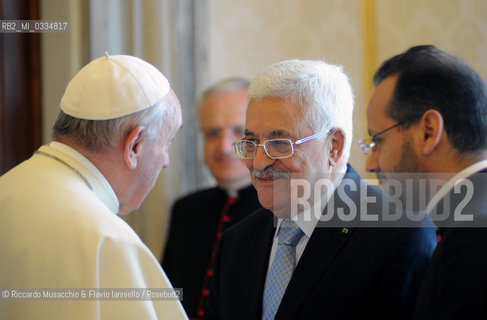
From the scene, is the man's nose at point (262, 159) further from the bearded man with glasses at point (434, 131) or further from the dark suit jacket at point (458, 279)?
the dark suit jacket at point (458, 279)

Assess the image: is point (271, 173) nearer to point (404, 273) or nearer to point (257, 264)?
point (257, 264)

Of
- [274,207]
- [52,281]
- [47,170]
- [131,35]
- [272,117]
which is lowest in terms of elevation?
[52,281]

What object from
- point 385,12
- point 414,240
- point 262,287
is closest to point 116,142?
point 262,287

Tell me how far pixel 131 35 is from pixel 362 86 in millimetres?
1623

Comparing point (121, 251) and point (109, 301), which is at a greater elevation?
point (121, 251)

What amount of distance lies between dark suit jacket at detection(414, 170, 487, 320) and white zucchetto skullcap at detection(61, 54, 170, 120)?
115cm

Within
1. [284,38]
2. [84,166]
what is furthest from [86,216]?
[284,38]

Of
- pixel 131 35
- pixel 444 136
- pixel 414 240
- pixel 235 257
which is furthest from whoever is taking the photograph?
pixel 131 35

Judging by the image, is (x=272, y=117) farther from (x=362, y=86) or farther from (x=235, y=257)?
(x=362, y=86)

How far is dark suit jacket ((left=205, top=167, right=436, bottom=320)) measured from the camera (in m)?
1.87

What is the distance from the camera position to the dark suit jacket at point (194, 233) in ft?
12.1

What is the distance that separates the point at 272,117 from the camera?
6.91 ft

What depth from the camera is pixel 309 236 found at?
209 centimetres

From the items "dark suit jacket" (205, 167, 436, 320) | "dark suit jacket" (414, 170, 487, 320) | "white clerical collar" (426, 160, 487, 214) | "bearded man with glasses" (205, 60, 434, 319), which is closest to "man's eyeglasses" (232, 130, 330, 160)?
"bearded man with glasses" (205, 60, 434, 319)
